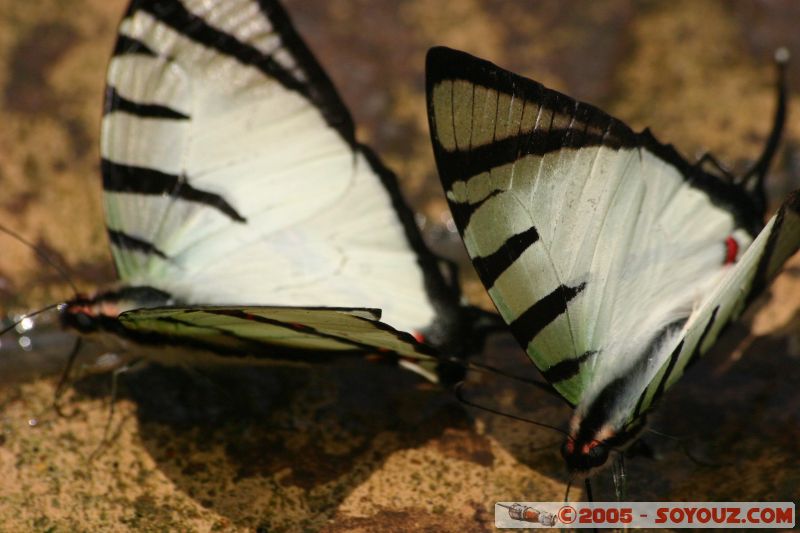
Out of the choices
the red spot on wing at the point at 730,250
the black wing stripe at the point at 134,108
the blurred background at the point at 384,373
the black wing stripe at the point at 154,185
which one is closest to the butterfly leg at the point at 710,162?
the red spot on wing at the point at 730,250

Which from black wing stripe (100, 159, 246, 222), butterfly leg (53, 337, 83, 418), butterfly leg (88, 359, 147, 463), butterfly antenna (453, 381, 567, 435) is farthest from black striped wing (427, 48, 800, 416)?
butterfly leg (53, 337, 83, 418)

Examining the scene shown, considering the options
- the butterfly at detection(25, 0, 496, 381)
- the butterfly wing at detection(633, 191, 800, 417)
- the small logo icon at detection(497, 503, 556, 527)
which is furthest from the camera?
the butterfly at detection(25, 0, 496, 381)

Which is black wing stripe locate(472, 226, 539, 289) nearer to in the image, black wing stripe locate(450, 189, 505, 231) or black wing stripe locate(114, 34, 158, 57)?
black wing stripe locate(450, 189, 505, 231)

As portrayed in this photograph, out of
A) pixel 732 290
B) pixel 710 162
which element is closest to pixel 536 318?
pixel 732 290

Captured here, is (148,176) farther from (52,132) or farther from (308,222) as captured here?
(52,132)

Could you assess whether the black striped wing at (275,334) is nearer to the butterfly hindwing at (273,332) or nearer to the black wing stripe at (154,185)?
the butterfly hindwing at (273,332)

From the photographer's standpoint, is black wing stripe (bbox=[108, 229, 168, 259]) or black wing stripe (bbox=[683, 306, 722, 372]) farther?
black wing stripe (bbox=[108, 229, 168, 259])

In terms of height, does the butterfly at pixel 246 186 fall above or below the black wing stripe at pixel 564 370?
above
